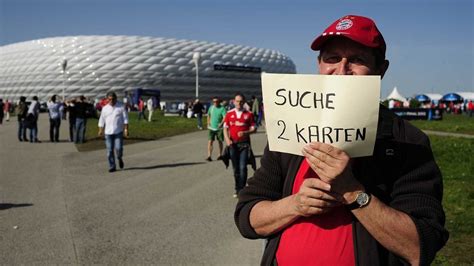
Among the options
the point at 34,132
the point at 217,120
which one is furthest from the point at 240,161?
the point at 34,132

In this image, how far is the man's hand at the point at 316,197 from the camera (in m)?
1.82

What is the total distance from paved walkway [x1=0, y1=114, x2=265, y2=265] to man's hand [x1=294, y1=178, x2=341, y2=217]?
11.7ft

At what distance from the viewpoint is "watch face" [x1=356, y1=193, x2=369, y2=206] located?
6.04 feet

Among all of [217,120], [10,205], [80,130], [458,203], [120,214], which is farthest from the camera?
[80,130]

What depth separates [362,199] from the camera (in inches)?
72.6

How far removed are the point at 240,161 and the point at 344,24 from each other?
7.49 metres

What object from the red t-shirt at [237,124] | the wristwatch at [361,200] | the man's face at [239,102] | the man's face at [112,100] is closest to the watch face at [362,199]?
the wristwatch at [361,200]

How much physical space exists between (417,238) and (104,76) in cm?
9166

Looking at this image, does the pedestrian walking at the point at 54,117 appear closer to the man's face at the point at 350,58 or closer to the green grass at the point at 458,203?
the green grass at the point at 458,203

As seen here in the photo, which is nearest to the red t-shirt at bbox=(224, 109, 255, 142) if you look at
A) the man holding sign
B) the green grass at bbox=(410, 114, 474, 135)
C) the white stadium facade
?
the man holding sign

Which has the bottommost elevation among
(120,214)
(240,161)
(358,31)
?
(120,214)

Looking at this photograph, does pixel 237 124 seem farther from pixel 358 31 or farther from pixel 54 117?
pixel 54 117

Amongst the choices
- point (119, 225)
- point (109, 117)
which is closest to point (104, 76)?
point (109, 117)

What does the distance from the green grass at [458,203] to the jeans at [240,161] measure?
316 cm
